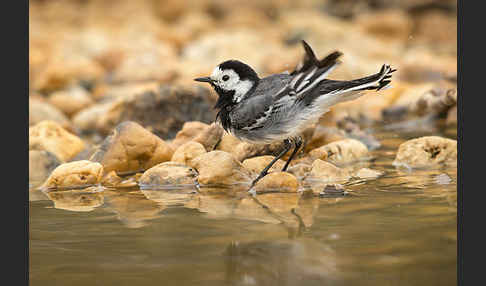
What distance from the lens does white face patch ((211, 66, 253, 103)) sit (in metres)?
5.44

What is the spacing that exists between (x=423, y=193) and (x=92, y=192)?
109 inches

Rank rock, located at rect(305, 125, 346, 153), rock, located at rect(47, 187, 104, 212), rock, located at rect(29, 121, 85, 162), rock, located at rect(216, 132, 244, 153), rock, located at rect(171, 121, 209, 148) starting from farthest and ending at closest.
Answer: rock, located at rect(29, 121, 85, 162) < rock, located at rect(305, 125, 346, 153) < rock, located at rect(171, 121, 209, 148) < rock, located at rect(216, 132, 244, 153) < rock, located at rect(47, 187, 104, 212)

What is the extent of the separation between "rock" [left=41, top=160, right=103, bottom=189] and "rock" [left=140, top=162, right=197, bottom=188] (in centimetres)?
44

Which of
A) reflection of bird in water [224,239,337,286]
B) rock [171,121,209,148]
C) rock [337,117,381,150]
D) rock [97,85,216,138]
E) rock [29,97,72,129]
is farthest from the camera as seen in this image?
rock [29,97,72,129]

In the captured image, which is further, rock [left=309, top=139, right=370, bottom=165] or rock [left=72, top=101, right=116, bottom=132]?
rock [left=72, top=101, right=116, bottom=132]

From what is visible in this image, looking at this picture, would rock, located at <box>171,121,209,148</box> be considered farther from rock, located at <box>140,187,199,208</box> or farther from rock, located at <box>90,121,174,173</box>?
rock, located at <box>140,187,199,208</box>

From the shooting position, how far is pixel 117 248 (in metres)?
3.54

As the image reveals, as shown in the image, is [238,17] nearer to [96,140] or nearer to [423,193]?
[96,140]

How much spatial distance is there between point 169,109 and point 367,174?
12.1 feet

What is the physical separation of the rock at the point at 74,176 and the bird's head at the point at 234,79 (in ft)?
4.46

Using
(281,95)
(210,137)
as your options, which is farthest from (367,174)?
(210,137)

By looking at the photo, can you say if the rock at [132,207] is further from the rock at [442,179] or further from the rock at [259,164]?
the rock at [442,179]

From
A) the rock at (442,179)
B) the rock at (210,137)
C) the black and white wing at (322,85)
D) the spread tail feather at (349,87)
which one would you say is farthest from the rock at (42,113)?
the rock at (442,179)

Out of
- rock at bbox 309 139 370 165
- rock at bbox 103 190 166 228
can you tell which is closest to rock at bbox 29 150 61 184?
rock at bbox 103 190 166 228
